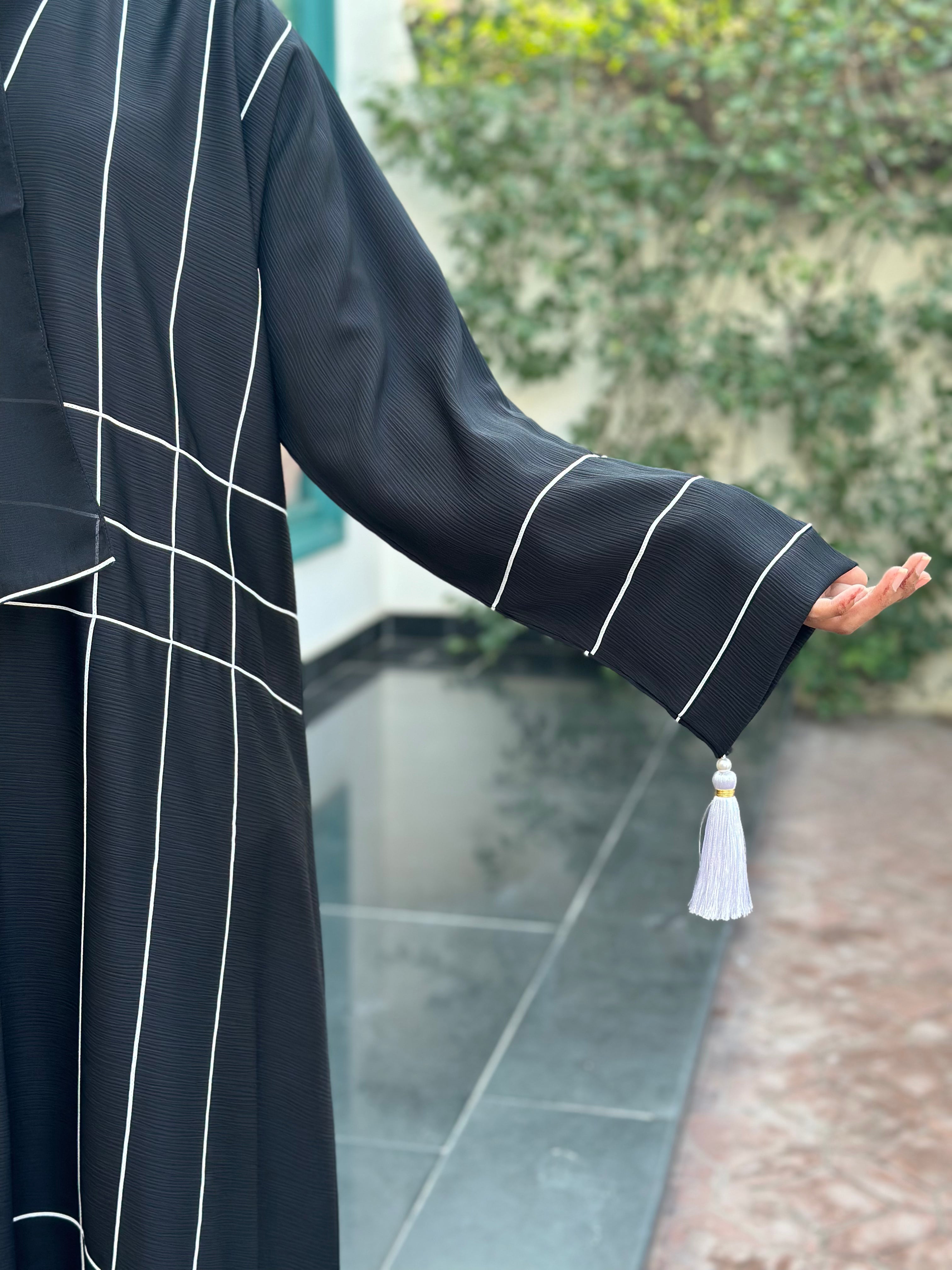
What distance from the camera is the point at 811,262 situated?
4.68m

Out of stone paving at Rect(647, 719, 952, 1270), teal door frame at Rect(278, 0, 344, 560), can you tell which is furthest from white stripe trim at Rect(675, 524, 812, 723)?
teal door frame at Rect(278, 0, 344, 560)

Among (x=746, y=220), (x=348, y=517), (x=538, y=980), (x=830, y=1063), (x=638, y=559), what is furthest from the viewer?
(x=348, y=517)

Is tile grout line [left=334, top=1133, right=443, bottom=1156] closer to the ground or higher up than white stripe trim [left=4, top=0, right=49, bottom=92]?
closer to the ground

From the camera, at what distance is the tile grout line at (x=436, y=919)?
8.91ft

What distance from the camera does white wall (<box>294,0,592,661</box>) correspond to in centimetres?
460

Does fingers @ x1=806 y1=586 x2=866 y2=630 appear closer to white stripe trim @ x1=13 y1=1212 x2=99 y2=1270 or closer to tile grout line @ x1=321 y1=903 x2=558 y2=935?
white stripe trim @ x1=13 y1=1212 x2=99 y2=1270

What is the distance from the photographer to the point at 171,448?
942 mm

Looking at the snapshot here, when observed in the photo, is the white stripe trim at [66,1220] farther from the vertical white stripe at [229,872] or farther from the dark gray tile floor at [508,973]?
the dark gray tile floor at [508,973]

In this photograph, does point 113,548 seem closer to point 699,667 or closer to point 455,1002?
point 699,667

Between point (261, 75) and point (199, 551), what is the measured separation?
1.12ft

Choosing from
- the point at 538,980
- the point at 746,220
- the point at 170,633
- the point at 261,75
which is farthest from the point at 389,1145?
the point at 746,220

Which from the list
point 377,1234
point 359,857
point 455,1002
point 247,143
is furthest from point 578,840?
point 247,143

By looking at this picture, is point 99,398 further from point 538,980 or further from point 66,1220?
point 538,980

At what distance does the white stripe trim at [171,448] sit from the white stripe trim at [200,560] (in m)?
0.06
